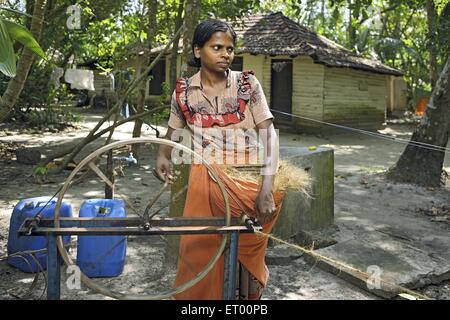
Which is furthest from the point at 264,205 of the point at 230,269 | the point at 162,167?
the point at 162,167

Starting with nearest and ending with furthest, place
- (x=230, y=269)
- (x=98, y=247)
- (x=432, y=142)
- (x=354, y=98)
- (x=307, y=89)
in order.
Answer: (x=230, y=269)
(x=98, y=247)
(x=432, y=142)
(x=307, y=89)
(x=354, y=98)

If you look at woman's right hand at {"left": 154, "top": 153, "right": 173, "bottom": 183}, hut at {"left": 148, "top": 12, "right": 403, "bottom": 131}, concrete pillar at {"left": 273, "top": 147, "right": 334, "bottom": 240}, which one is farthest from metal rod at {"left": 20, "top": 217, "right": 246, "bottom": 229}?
hut at {"left": 148, "top": 12, "right": 403, "bottom": 131}

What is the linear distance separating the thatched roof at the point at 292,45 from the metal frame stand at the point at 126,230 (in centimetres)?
1217

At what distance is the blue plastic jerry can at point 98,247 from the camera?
3420 mm

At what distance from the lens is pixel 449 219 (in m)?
5.54

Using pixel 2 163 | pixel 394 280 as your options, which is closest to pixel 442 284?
pixel 394 280

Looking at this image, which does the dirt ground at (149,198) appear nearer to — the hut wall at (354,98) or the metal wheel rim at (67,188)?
the metal wheel rim at (67,188)

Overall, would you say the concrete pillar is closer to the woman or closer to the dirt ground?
the dirt ground

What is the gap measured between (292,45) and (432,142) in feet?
28.3

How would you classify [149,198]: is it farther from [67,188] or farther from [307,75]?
[307,75]

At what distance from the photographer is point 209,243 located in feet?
7.63

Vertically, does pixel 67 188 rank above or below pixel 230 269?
above

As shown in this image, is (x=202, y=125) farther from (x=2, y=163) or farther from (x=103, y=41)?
(x=2, y=163)

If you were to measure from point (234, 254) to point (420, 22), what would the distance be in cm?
2765
